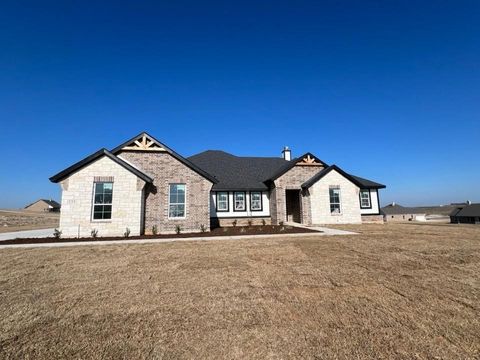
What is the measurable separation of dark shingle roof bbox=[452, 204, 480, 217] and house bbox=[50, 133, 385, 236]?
53.2m

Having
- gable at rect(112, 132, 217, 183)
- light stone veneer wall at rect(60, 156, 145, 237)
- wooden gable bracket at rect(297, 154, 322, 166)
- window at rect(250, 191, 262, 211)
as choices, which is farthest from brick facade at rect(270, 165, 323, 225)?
light stone veneer wall at rect(60, 156, 145, 237)

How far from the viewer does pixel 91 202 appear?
1409 centimetres

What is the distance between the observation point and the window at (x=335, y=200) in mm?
20609

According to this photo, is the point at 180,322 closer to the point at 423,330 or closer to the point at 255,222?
the point at 423,330

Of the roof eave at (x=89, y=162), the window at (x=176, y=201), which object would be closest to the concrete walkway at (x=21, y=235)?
the roof eave at (x=89, y=162)

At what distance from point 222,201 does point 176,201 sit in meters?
5.82

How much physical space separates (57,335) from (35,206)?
3944 inches

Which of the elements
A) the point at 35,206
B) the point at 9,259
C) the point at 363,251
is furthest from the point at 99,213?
the point at 35,206

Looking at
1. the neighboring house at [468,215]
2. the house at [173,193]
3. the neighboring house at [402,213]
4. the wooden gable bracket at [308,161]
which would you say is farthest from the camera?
the neighboring house at [402,213]

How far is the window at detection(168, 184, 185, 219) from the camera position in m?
15.8

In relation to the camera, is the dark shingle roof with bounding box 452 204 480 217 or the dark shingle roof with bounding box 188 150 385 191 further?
the dark shingle roof with bounding box 452 204 480 217

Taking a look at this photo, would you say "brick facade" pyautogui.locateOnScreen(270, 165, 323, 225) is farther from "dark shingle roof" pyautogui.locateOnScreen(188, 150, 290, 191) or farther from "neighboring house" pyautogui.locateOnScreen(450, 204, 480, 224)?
"neighboring house" pyautogui.locateOnScreen(450, 204, 480, 224)

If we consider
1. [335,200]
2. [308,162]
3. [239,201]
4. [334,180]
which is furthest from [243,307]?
[308,162]

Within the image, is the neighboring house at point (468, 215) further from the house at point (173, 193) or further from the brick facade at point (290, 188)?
the brick facade at point (290, 188)
